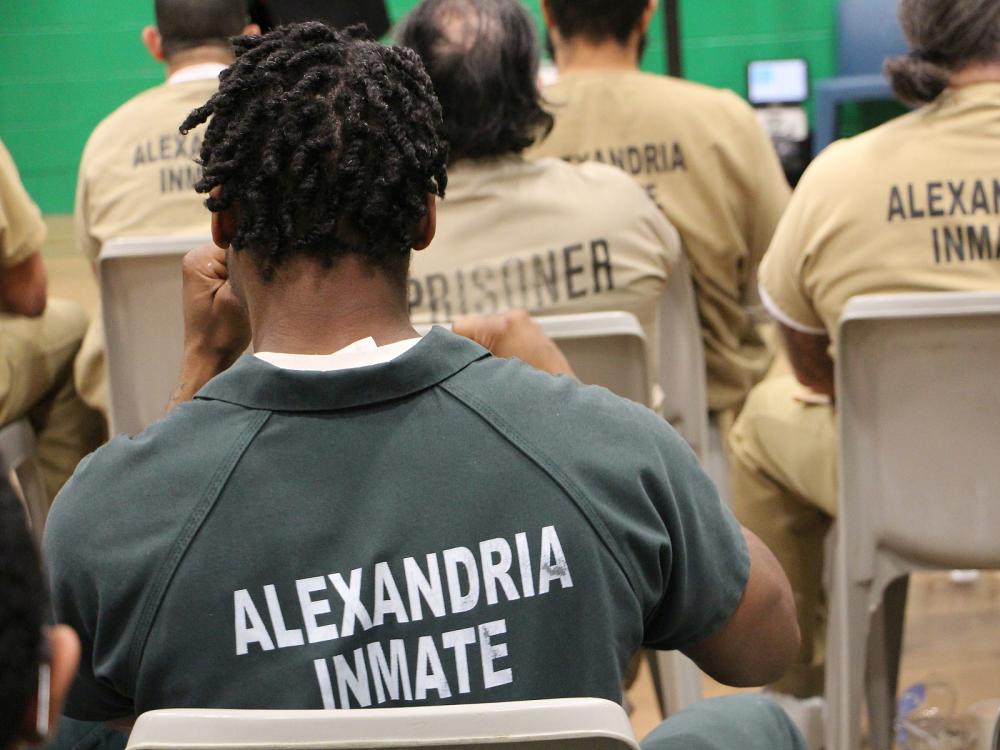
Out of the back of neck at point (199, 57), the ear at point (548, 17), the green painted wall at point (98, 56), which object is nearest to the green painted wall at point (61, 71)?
the green painted wall at point (98, 56)

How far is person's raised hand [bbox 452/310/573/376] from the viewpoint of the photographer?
1.29 m

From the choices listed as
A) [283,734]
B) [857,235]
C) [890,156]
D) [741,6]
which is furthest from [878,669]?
[741,6]

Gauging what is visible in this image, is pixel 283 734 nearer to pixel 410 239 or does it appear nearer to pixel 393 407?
pixel 393 407

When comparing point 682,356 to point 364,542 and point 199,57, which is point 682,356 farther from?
point 364,542

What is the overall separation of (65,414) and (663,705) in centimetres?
136

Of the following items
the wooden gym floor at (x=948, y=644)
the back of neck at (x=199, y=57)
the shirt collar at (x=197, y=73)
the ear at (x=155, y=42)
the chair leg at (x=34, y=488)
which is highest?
the ear at (x=155, y=42)

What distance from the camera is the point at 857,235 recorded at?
200cm

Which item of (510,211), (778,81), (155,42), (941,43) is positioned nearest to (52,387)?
(155,42)

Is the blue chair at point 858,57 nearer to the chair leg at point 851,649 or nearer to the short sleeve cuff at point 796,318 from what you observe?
the short sleeve cuff at point 796,318

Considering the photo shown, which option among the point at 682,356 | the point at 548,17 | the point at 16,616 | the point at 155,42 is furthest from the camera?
the point at 155,42

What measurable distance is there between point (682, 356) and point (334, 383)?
1457mm

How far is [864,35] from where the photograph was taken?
6.09 metres

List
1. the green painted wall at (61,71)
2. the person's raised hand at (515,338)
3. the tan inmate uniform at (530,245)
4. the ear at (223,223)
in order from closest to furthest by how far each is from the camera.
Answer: the ear at (223,223)
the person's raised hand at (515,338)
the tan inmate uniform at (530,245)
the green painted wall at (61,71)

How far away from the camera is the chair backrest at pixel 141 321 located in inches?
82.8
